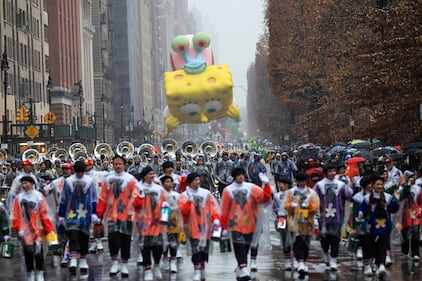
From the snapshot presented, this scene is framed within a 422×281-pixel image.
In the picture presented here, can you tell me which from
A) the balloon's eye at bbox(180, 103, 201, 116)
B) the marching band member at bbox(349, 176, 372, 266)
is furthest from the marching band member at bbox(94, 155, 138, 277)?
the balloon's eye at bbox(180, 103, 201, 116)

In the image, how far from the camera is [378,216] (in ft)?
51.2

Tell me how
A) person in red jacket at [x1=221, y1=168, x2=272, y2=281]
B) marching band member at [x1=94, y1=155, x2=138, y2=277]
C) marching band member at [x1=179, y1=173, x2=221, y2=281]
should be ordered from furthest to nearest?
marching band member at [x1=94, y1=155, x2=138, y2=277]
marching band member at [x1=179, y1=173, x2=221, y2=281]
person in red jacket at [x1=221, y1=168, x2=272, y2=281]

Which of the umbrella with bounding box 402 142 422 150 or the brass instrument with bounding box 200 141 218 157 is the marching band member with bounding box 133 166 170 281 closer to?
the umbrella with bounding box 402 142 422 150

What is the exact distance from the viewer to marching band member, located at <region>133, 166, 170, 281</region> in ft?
51.5

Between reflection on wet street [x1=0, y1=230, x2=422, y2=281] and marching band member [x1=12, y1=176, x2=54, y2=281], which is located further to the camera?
reflection on wet street [x1=0, y1=230, x2=422, y2=281]

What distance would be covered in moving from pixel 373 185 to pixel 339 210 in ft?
2.84

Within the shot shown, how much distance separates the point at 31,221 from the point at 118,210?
156 cm

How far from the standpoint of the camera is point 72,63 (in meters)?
94.0

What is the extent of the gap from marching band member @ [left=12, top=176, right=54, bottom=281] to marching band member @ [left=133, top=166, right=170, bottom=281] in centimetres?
129

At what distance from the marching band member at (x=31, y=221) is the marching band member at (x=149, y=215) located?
1290 millimetres

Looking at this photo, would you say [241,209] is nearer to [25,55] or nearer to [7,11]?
[7,11]

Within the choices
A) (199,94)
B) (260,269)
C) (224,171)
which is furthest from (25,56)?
(260,269)

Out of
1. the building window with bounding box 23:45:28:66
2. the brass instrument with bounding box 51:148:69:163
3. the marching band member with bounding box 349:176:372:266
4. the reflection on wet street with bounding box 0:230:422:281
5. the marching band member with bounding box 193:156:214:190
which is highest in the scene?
the building window with bounding box 23:45:28:66

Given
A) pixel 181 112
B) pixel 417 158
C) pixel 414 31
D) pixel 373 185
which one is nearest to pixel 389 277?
pixel 373 185
